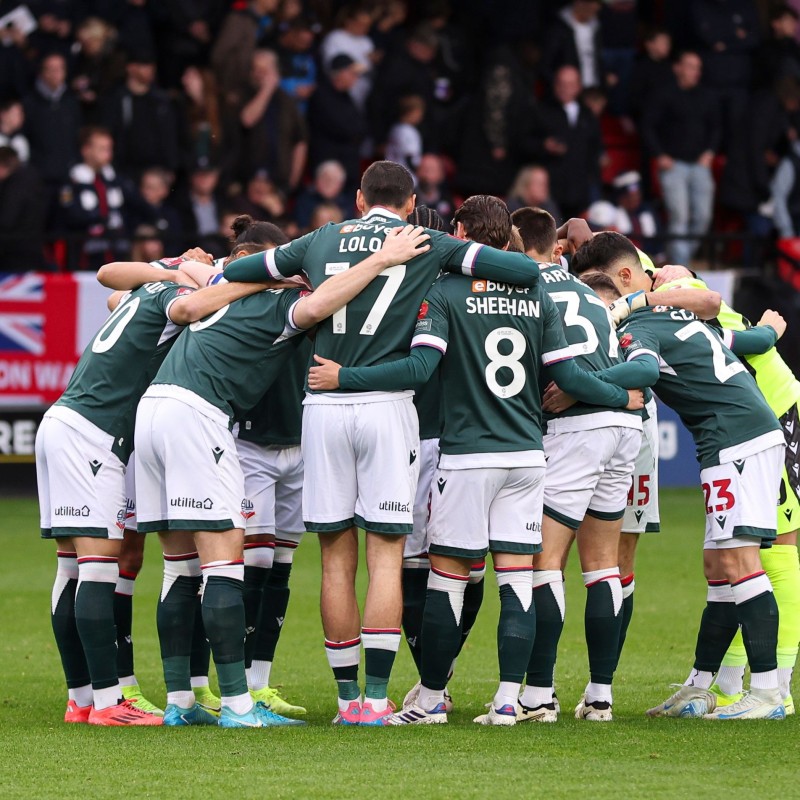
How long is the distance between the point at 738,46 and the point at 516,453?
12863 millimetres

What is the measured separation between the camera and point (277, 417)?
7207mm

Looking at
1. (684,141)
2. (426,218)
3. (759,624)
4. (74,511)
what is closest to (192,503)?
(74,511)

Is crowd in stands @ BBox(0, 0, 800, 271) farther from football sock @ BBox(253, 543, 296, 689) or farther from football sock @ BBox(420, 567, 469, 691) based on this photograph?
football sock @ BBox(420, 567, 469, 691)

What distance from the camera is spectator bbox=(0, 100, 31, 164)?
48.5 feet

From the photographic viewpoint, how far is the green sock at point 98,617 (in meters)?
6.52

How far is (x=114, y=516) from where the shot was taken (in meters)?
6.70

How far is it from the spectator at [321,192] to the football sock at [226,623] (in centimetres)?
933

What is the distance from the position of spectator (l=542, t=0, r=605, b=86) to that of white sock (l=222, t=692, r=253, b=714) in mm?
12106

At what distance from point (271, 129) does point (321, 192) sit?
0.97 meters

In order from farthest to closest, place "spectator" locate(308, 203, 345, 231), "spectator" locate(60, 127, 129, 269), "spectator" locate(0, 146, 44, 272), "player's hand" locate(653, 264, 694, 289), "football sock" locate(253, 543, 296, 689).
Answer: "spectator" locate(308, 203, 345, 231), "spectator" locate(60, 127, 129, 269), "spectator" locate(0, 146, 44, 272), "player's hand" locate(653, 264, 694, 289), "football sock" locate(253, 543, 296, 689)

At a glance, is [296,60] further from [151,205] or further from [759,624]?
[759,624]

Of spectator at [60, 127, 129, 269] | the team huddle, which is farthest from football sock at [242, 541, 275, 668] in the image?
spectator at [60, 127, 129, 269]

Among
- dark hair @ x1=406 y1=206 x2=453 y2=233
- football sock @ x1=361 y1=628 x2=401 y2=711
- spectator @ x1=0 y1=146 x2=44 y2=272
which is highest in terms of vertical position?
spectator @ x1=0 y1=146 x2=44 y2=272

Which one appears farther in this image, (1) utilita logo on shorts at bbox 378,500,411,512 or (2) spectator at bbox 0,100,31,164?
(2) spectator at bbox 0,100,31,164
